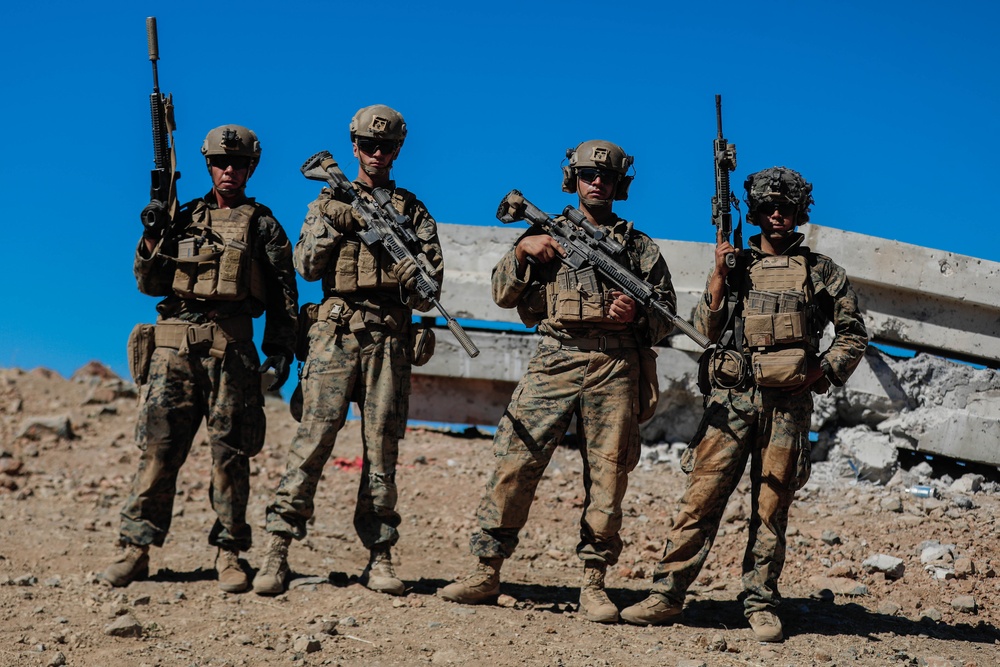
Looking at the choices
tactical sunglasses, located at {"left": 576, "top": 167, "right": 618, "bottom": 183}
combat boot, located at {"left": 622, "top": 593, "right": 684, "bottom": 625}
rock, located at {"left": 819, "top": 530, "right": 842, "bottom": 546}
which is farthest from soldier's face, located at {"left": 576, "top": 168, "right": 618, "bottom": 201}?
rock, located at {"left": 819, "top": 530, "right": 842, "bottom": 546}

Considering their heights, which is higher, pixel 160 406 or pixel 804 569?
pixel 160 406

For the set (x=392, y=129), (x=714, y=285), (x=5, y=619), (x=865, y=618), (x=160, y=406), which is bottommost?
(x=5, y=619)

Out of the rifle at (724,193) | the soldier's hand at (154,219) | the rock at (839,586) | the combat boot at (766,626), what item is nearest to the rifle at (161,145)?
the soldier's hand at (154,219)

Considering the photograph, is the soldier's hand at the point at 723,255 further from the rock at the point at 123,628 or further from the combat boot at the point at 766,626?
the rock at the point at 123,628

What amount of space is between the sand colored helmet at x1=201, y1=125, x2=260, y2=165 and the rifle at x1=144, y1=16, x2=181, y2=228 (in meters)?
0.27

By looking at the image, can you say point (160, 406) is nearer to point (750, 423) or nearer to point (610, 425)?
point (610, 425)

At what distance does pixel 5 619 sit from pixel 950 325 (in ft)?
23.7

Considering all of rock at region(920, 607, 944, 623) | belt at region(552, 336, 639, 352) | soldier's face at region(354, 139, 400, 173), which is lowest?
rock at region(920, 607, 944, 623)

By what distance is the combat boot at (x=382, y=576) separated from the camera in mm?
6746

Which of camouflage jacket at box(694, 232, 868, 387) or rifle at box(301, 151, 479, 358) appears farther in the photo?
rifle at box(301, 151, 479, 358)

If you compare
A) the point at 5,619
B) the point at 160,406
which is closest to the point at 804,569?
the point at 160,406

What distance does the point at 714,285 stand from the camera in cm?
630

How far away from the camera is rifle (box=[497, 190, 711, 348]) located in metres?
6.31

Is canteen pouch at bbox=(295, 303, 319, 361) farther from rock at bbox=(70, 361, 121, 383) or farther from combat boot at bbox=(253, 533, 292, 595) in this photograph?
rock at bbox=(70, 361, 121, 383)
